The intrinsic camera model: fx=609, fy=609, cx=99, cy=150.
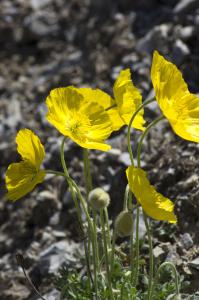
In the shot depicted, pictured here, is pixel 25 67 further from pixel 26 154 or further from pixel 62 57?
pixel 26 154

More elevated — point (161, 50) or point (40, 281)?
point (161, 50)

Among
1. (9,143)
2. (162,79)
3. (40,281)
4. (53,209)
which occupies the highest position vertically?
(162,79)

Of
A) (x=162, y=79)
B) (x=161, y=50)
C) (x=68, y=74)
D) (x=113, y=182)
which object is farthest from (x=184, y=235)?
(x=68, y=74)

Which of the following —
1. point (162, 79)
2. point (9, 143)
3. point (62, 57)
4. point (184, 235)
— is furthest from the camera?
point (62, 57)

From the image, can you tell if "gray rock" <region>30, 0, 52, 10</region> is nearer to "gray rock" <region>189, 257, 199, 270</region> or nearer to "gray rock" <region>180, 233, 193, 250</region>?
"gray rock" <region>180, 233, 193, 250</region>

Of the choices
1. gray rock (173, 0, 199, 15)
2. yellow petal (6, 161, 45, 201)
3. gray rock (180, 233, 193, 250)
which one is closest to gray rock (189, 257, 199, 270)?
gray rock (180, 233, 193, 250)

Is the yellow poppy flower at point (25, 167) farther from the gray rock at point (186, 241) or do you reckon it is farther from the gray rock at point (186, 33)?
the gray rock at point (186, 33)

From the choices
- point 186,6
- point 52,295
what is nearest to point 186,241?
point 52,295
